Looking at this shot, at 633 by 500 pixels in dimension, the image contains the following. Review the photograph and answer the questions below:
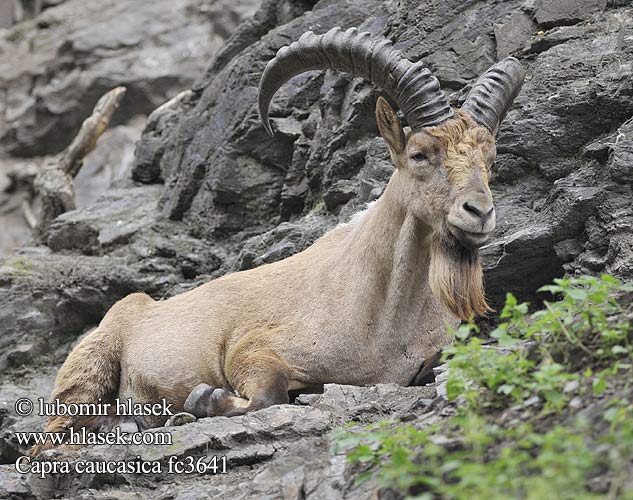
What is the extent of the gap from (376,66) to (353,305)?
2028 mm

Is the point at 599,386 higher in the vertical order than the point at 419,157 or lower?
lower

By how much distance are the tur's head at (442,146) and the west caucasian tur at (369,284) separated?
0.04ft

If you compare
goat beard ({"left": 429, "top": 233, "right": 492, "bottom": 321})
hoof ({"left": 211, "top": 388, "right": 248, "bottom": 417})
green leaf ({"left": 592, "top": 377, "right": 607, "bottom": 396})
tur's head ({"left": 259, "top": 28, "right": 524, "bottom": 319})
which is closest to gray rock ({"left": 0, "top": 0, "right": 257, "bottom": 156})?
tur's head ({"left": 259, "top": 28, "right": 524, "bottom": 319})

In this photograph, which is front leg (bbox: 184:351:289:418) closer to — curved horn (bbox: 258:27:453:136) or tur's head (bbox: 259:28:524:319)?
tur's head (bbox: 259:28:524:319)

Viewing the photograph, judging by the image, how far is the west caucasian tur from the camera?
7.63 metres

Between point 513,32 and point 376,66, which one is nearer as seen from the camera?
point 376,66

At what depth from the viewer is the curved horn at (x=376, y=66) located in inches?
314

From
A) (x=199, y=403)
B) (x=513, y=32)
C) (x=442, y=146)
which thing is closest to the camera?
(x=442, y=146)

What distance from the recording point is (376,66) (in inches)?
328

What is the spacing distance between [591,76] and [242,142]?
4676 mm

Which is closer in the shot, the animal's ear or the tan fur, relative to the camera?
the tan fur

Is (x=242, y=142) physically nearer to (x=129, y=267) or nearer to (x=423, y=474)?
(x=129, y=267)

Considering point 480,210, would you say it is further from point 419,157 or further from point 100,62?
point 100,62

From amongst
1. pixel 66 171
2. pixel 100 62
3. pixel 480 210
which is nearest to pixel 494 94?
pixel 480 210
